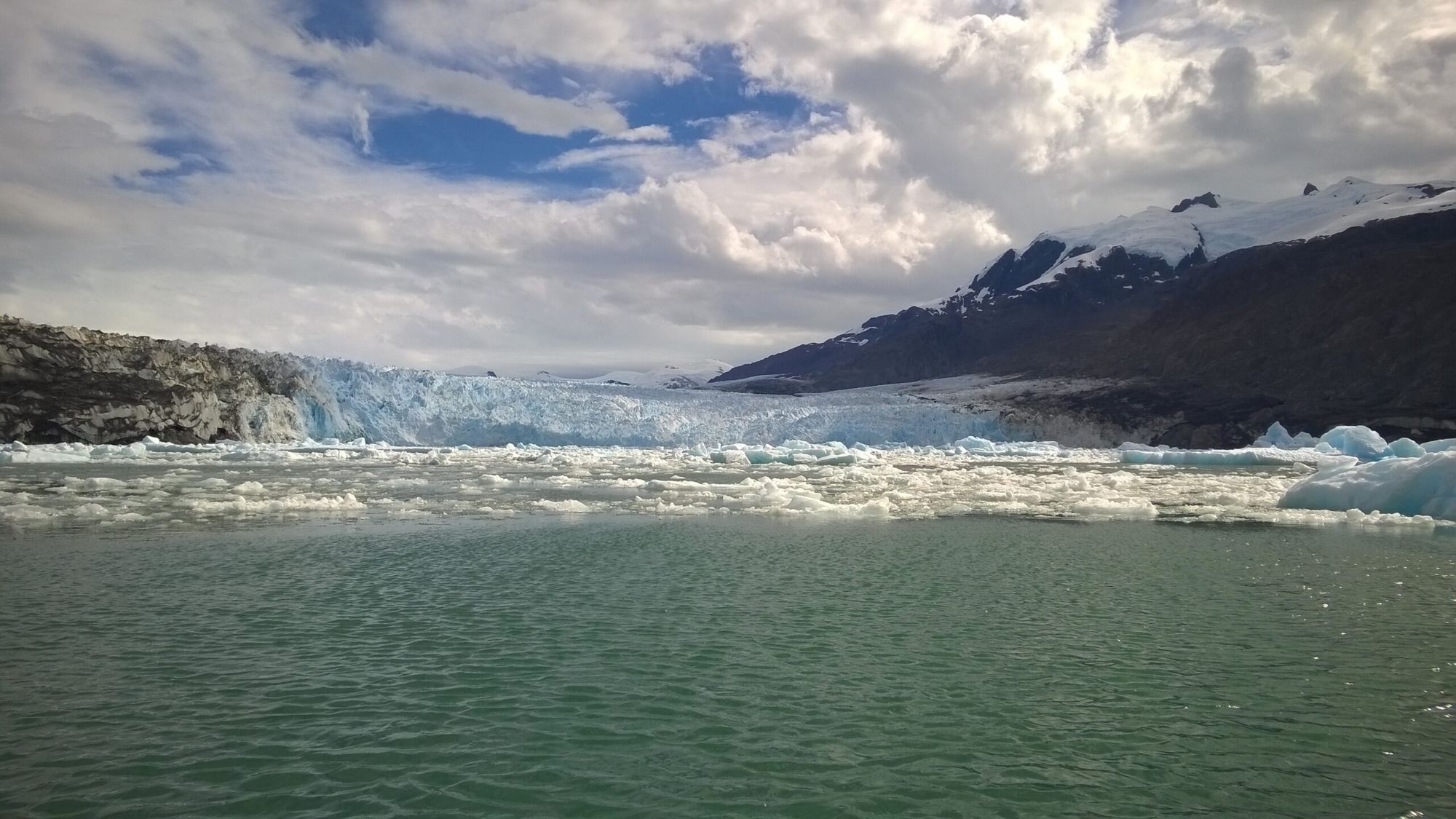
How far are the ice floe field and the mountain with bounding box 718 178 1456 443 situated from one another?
115 ft

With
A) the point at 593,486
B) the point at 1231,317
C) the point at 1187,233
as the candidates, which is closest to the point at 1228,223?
the point at 1187,233

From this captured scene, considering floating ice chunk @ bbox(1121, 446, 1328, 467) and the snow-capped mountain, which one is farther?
the snow-capped mountain

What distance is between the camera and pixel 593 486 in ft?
87.1

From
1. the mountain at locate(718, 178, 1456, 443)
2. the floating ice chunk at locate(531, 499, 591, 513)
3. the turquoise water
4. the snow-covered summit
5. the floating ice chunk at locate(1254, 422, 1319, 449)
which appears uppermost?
the snow-covered summit

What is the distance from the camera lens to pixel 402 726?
6.28m

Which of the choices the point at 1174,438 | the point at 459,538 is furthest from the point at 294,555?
the point at 1174,438

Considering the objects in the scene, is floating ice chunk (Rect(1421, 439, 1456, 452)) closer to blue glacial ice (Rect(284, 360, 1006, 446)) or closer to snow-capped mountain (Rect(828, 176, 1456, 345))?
blue glacial ice (Rect(284, 360, 1006, 446))

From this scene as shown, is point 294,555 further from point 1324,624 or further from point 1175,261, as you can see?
point 1175,261

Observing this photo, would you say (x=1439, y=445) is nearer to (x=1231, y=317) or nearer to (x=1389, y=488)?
(x=1389, y=488)

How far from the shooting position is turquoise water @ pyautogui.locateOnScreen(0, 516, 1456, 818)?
534 centimetres

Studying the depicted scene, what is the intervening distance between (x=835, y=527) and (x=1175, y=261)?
144 m

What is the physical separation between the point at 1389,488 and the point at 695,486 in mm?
17614

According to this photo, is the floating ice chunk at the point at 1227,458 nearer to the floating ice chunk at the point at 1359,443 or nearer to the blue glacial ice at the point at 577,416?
the floating ice chunk at the point at 1359,443

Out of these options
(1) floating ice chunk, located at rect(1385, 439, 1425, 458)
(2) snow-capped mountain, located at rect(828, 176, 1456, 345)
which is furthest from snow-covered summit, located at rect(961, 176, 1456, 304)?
(1) floating ice chunk, located at rect(1385, 439, 1425, 458)
